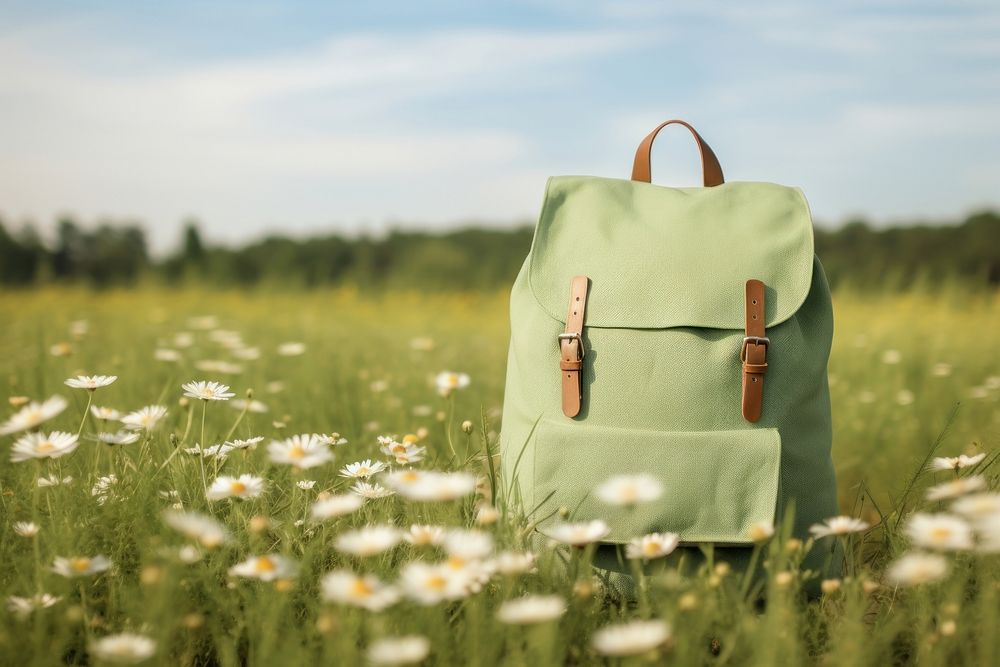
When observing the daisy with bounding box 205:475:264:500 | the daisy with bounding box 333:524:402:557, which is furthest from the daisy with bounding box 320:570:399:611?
the daisy with bounding box 205:475:264:500

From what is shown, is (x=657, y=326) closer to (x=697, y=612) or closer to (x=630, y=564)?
(x=630, y=564)

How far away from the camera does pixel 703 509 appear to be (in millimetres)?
1896

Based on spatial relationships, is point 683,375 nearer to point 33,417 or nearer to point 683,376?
point 683,376

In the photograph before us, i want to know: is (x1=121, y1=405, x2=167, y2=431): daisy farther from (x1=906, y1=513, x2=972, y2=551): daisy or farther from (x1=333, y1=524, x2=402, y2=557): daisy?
(x1=906, y1=513, x2=972, y2=551): daisy

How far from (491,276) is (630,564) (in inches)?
468

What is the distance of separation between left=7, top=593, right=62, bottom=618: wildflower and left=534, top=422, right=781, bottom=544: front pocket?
1.05 m

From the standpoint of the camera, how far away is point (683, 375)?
6.47ft

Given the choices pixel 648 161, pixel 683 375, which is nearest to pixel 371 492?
pixel 683 375

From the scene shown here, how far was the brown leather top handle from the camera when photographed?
2402mm

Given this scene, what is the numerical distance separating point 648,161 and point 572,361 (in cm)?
78

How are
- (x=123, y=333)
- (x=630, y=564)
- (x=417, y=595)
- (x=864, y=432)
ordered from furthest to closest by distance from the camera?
1. (x=123, y=333)
2. (x=864, y=432)
3. (x=630, y=564)
4. (x=417, y=595)

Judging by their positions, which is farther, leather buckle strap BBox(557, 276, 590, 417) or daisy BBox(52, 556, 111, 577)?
leather buckle strap BBox(557, 276, 590, 417)

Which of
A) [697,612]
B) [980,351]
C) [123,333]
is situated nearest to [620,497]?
[697,612]

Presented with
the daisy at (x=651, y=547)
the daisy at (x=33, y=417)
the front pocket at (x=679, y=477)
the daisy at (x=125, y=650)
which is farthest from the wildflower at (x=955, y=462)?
the daisy at (x=33, y=417)
